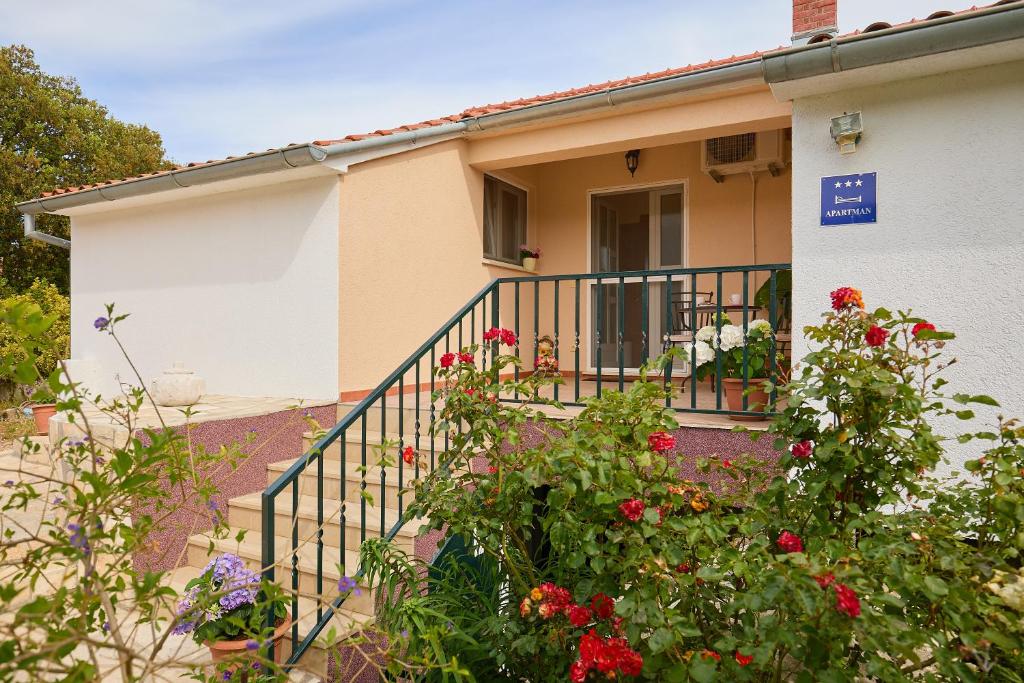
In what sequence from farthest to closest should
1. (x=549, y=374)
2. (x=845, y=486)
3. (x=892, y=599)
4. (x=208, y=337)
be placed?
→ 1. (x=208, y=337)
2. (x=549, y=374)
3. (x=845, y=486)
4. (x=892, y=599)

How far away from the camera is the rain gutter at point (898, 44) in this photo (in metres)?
3.44

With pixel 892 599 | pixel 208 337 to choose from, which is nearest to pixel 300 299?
pixel 208 337

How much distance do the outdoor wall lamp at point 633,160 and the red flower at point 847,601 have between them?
6.72 m

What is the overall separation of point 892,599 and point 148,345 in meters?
7.20

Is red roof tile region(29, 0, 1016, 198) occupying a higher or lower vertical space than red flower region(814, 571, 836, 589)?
higher

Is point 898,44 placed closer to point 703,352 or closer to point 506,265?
point 703,352

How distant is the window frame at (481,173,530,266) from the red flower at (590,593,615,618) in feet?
18.0

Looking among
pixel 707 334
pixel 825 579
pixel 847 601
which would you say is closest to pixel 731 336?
pixel 707 334

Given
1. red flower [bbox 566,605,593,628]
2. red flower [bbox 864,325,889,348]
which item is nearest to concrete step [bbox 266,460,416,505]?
red flower [bbox 566,605,593,628]

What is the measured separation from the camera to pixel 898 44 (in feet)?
12.0

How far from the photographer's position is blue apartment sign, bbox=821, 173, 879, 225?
4.17 m

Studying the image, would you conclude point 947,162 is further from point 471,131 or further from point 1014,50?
point 471,131

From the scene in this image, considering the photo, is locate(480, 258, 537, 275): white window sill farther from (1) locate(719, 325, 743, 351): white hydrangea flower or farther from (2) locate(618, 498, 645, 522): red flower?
(2) locate(618, 498, 645, 522): red flower

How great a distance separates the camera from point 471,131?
6.43 meters
